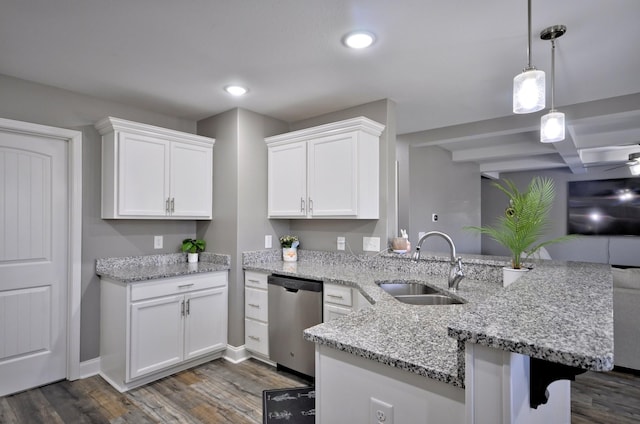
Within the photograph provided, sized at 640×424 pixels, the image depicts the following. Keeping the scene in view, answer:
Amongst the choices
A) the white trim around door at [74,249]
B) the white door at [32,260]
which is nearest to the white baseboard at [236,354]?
the white trim around door at [74,249]

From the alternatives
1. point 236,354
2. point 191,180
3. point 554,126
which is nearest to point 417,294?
point 554,126

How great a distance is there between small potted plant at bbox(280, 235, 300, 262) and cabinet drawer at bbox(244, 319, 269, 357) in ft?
2.30

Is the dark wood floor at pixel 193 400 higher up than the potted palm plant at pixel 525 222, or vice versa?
the potted palm plant at pixel 525 222

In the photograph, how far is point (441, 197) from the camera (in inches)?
212

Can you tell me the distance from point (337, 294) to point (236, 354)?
4.14 ft

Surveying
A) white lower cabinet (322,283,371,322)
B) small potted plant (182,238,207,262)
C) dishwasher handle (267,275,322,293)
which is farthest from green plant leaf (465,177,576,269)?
small potted plant (182,238,207,262)

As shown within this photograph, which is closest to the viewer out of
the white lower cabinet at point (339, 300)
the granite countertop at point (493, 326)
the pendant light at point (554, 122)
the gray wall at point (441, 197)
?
the granite countertop at point (493, 326)

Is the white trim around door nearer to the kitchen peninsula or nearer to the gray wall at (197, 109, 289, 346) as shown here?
the gray wall at (197, 109, 289, 346)

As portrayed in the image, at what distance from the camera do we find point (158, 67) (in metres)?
2.47

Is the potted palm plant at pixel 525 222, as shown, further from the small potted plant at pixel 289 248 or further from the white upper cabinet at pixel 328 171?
the small potted plant at pixel 289 248

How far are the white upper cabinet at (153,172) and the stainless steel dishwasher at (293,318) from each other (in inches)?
44.0

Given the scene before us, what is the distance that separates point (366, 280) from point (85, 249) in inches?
92.3

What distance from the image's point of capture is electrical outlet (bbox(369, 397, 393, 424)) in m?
1.10

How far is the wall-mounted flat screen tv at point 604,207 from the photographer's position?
676 centimetres
